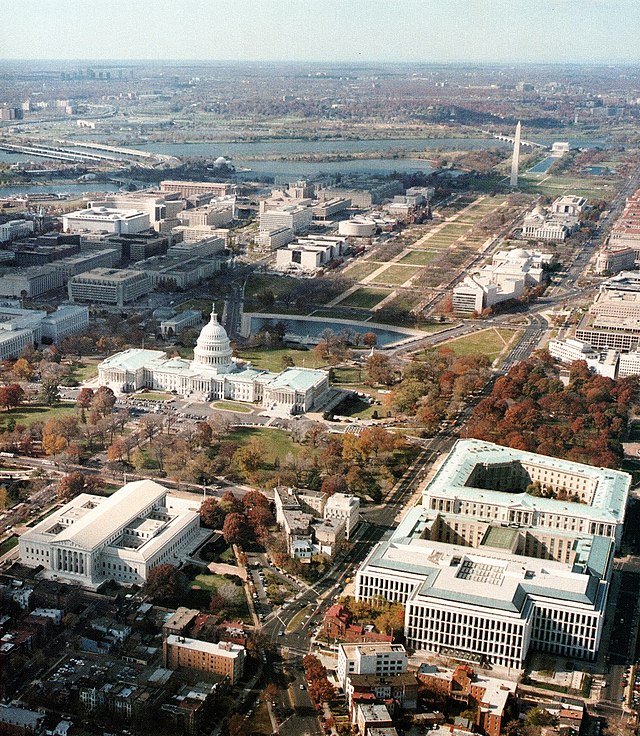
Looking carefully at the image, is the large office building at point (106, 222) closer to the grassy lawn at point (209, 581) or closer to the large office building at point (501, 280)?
the large office building at point (501, 280)

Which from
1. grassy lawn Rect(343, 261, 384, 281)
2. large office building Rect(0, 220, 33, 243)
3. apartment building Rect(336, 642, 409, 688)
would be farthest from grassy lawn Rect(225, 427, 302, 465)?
large office building Rect(0, 220, 33, 243)

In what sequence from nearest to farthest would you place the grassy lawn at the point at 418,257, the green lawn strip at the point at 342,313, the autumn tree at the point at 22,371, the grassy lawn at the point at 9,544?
the grassy lawn at the point at 9,544 → the autumn tree at the point at 22,371 → the green lawn strip at the point at 342,313 → the grassy lawn at the point at 418,257

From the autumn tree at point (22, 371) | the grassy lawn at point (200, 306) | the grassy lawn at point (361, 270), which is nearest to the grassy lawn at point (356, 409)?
the autumn tree at point (22, 371)

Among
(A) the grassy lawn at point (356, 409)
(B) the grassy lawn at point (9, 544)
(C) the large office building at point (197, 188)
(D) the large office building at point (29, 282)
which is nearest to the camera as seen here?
(B) the grassy lawn at point (9, 544)

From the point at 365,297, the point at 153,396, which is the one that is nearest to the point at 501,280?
the point at 365,297

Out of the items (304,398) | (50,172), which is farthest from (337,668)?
(50,172)

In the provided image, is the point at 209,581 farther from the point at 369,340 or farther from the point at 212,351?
the point at 369,340
